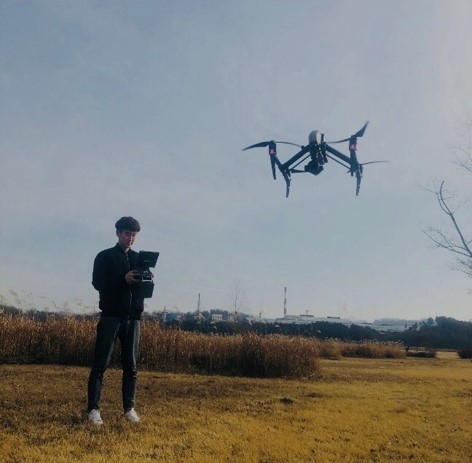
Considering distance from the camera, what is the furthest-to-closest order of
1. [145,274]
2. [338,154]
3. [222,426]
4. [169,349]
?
1. [169,349]
2. [338,154]
3. [222,426]
4. [145,274]

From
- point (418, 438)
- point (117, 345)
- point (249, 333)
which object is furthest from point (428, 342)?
point (418, 438)

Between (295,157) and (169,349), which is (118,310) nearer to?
(295,157)

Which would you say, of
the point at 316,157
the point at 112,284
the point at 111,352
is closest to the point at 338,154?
the point at 316,157

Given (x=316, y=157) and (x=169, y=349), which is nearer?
(x=316, y=157)

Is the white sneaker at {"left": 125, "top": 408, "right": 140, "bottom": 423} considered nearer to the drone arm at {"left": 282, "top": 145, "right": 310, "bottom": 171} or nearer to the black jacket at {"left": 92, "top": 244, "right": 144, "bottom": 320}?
the black jacket at {"left": 92, "top": 244, "right": 144, "bottom": 320}

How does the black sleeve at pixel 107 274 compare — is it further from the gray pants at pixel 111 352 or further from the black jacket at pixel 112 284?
the gray pants at pixel 111 352

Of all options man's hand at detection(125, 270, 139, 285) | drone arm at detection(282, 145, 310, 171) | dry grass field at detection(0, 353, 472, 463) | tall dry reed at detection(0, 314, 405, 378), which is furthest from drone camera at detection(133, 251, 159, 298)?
tall dry reed at detection(0, 314, 405, 378)

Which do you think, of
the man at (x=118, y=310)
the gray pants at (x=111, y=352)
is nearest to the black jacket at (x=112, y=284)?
the man at (x=118, y=310)
